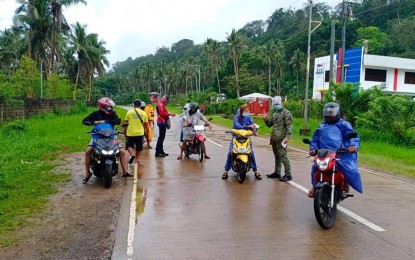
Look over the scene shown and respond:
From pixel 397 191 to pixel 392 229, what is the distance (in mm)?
3032

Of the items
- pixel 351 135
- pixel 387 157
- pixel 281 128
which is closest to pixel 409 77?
pixel 387 157

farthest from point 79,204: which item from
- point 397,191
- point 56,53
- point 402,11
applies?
point 402,11

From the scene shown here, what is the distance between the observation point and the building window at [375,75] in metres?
44.9

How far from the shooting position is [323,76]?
49.2 m

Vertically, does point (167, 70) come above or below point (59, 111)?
above

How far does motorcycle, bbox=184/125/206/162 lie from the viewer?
39.4 feet

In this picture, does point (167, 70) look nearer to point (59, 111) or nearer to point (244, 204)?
point (59, 111)

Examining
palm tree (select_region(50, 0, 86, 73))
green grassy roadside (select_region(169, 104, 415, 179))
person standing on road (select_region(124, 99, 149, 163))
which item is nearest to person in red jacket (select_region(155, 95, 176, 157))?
person standing on road (select_region(124, 99, 149, 163))

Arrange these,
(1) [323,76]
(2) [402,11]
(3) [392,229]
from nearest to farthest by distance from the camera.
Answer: (3) [392,229] → (1) [323,76] → (2) [402,11]

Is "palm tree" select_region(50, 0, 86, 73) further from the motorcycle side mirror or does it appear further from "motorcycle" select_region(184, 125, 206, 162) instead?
the motorcycle side mirror

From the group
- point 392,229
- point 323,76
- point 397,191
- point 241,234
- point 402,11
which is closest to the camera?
point 241,234

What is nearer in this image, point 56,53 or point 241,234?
point 241,234

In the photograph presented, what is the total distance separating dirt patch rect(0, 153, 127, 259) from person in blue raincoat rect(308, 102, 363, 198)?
3117 millimetres

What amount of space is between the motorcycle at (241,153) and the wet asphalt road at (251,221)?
0.27 meters
